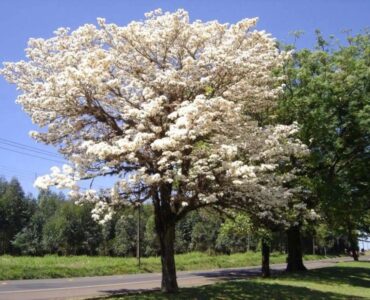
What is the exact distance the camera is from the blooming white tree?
15.1 metres

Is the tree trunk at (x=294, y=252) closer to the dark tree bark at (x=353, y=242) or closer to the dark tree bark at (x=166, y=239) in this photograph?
the dark tree bark at (x=353, y=242)

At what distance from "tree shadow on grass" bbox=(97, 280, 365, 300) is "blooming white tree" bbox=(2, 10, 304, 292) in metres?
1.17

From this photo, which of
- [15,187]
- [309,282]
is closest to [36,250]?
[15,187]

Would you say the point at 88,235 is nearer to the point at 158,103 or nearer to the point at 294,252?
the point at 294,252

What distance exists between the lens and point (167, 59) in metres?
18.2

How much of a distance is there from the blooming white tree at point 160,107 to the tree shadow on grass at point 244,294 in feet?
3.82

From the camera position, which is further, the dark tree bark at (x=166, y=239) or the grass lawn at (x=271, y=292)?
the dark tree bark at (x=166, y=239)

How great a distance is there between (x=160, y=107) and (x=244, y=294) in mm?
8787

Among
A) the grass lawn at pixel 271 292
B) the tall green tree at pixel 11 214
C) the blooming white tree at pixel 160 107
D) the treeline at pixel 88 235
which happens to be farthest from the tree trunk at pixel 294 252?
the tall green tree at pixel 11 214

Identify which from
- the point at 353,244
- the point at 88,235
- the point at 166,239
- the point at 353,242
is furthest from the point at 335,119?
the point at 88,235

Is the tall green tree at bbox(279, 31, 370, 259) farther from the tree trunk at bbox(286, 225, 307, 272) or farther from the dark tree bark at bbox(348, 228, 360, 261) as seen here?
the dark tree bark at bbox(348, 228, 360, 261)

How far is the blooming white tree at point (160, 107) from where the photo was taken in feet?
49.4

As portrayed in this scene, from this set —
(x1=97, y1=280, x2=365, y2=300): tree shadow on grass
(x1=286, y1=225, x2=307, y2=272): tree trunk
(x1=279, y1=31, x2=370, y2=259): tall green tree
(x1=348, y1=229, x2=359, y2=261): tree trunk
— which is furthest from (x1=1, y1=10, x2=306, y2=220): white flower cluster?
(x1=348, y1=229, x2=359, y2=261): tree trunk

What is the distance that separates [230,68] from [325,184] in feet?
40.0
